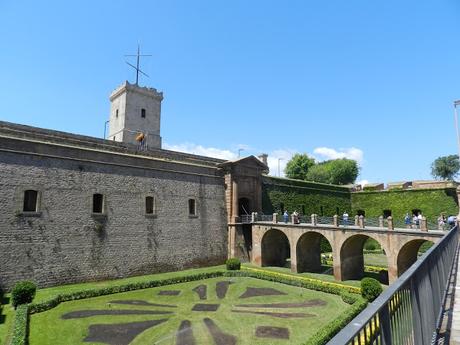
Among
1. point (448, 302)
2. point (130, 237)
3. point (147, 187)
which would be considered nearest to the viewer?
point (448, 302)

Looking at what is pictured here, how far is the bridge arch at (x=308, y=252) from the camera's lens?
2609 cm

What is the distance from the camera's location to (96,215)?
21.5 metres

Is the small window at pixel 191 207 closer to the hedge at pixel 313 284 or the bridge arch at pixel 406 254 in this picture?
the hedge at pixel 313 284

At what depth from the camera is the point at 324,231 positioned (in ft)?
80.3

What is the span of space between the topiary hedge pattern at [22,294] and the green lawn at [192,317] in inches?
48.6

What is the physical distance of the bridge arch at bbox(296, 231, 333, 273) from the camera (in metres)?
26.1

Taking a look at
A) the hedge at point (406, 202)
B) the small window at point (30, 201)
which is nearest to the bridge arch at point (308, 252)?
the hedge at point (406, 202)

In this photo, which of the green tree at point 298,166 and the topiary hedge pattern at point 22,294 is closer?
the topiary hedge pattern at point 22,294

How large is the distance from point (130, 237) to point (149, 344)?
461 inches

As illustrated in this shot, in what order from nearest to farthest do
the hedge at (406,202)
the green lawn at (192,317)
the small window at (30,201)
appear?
the green lawn at (192,317)
the small window at (30,201)
the hedge at (406,202)

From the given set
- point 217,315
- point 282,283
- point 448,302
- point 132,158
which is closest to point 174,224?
point 132,158

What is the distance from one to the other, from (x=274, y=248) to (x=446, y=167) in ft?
170

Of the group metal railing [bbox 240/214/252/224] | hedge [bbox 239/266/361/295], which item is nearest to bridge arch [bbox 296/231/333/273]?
hedge [bbox 239/266/361/295]

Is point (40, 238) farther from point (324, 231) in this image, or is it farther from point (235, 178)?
point (324, 231)
